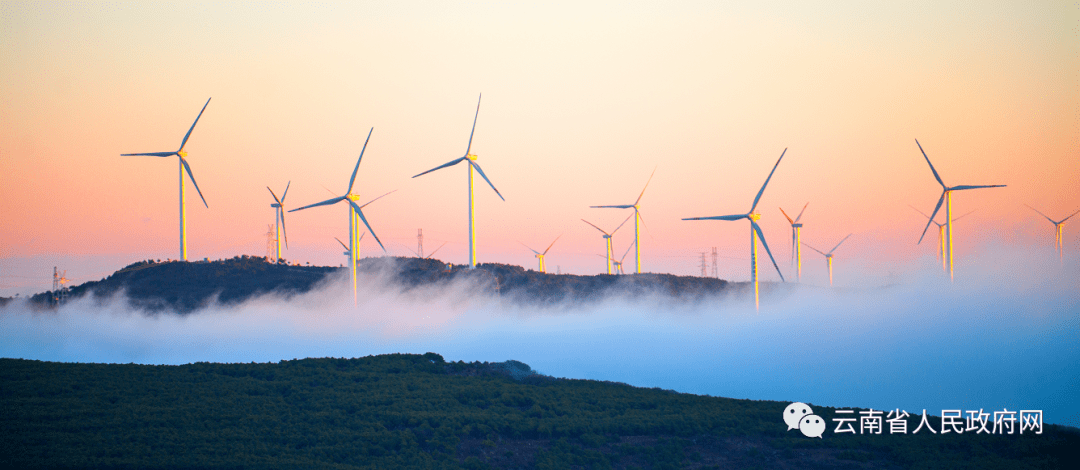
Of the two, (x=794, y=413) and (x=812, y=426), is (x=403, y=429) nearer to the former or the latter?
(x=794, y=413)

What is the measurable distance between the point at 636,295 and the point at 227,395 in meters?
90.2

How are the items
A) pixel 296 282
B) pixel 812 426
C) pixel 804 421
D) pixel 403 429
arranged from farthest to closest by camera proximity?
pixel 296 282, pixel 804 421, pixel 812 426, pixel 403 429

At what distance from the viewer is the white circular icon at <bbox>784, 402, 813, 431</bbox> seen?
5455cm

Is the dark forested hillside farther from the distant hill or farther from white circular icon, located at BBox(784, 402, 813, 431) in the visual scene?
the distant hill

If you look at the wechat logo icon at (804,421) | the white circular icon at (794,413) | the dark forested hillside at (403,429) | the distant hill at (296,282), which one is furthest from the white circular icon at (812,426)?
the distant hill at (296,282)

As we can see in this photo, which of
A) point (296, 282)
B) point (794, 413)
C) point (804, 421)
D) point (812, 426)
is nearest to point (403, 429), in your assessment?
point (794, 413)

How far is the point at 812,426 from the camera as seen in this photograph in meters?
53.8

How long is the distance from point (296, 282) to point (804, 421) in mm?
97202

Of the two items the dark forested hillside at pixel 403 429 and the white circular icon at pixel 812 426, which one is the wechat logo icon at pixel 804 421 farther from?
the dark forested hillside at pixel 403 429

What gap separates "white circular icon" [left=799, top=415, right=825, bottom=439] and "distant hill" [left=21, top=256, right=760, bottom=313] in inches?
2770

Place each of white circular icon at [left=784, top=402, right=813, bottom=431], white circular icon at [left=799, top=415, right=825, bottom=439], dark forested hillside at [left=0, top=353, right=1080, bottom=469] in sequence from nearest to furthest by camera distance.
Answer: dark forested hillside at [left=0, top=353, right=1080, bottom=469], white circular icon at [left=799, top=415, right=825, bottom=439], white circular icon at [left=784, top=402, right=813, bottom=431]

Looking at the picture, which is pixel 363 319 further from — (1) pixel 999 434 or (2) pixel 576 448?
(1) pixel 999 434

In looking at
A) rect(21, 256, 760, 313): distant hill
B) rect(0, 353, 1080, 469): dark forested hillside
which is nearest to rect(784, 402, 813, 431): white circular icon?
rect(0, 353, 1080, 469): dark forested hillside

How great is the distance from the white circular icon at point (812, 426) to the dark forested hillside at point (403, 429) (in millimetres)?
707
